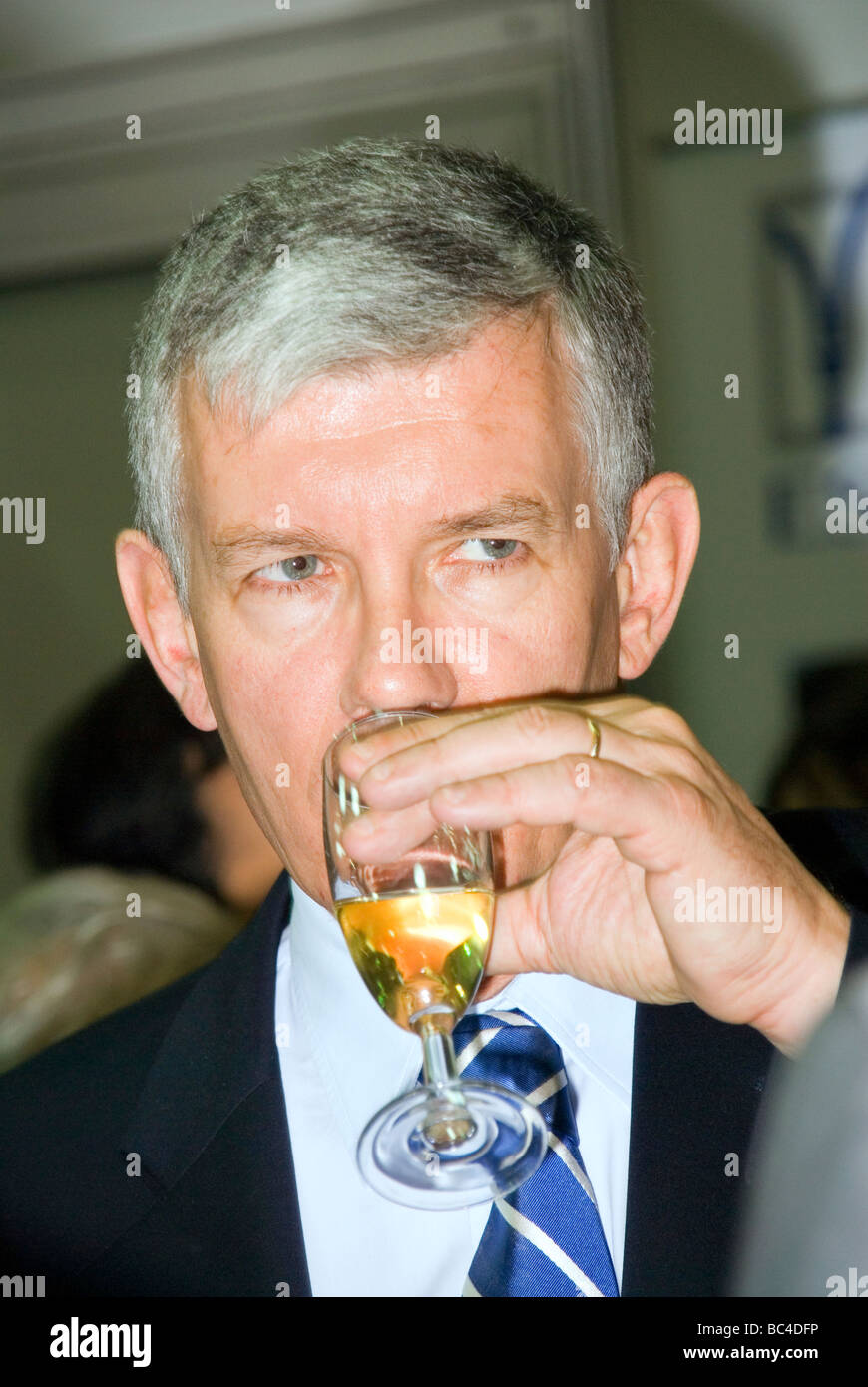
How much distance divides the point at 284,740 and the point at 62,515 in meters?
3.06

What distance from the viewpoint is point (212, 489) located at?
1.44 m

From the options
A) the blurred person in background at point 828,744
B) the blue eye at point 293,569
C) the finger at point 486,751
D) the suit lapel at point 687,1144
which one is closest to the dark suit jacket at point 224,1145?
the suit lapel at point 687,1144

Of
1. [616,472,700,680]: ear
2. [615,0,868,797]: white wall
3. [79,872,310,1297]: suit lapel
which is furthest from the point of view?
[615,0,868,797]: white wall

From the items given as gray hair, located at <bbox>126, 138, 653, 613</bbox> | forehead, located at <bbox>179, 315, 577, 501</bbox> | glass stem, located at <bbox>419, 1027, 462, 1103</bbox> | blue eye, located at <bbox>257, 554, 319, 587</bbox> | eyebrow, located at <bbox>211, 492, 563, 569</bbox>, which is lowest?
glass stem, located at <bbox>419, 1027, 462, 1103</bbox>

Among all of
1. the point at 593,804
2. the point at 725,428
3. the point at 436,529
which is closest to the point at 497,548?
the point at 436,529

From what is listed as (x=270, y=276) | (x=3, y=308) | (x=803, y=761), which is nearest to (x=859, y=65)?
(x=803, y=761)

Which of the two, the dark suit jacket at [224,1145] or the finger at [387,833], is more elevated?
the finger at [387,833]

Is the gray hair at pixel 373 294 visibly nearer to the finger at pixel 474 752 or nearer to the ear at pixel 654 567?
the ear at pixel 654 567

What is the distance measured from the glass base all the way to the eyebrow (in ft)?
1.81

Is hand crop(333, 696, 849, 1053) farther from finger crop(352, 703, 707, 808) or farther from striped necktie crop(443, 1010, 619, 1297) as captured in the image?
striped necktie crop(443, 1010, 619, 1297)

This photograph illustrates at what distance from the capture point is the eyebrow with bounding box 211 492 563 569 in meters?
1.33

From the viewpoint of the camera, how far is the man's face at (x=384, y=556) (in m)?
1.32

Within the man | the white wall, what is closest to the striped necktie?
the man

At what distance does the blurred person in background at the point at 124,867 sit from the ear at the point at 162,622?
3.60 ft
